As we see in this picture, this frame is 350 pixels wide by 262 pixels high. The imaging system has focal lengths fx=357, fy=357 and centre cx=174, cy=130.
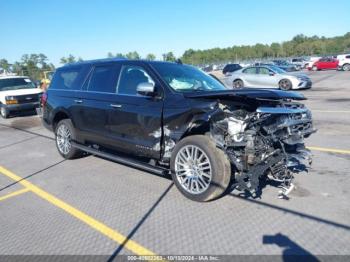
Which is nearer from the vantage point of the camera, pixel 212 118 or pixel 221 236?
pixel 221 236

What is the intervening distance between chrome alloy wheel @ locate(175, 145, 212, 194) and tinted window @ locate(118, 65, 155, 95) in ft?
4.20

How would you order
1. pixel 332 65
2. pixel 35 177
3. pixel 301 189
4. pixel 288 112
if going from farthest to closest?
pixel 332 65 → pixel 35 177 → pixel 301 189 → pixel 288 112

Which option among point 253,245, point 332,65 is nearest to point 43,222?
point 253,245

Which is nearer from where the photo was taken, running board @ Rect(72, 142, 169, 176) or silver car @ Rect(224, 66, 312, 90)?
running board @ Rect(72, 142, 169, 176)

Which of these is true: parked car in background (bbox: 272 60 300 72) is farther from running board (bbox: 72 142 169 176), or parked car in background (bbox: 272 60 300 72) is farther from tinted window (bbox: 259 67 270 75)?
running board (bbox: 72 142 169 176)

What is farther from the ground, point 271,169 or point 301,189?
point 271,169

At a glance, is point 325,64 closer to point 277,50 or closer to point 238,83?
point 238,83

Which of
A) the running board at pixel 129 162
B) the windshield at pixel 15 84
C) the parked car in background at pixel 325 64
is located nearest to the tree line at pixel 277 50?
the parked car in background at pixel 325 64

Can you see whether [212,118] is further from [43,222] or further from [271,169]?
[43,222]

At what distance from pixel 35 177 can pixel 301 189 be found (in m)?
4.28

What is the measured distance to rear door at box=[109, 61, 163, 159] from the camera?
16.4ft

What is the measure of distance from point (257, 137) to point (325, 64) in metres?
43.2

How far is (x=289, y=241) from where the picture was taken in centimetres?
354

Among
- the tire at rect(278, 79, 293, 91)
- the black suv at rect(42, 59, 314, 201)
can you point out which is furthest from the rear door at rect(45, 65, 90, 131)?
the tire at rect(278, 79, 293, 91)
